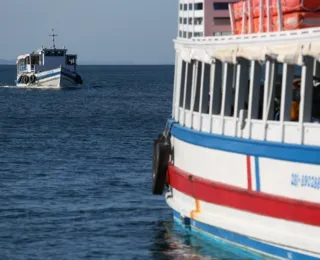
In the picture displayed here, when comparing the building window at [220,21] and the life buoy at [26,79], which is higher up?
the building window at [220,21]

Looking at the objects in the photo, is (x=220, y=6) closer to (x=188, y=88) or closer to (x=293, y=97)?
(x=188, y=88)

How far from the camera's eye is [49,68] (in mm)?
117312

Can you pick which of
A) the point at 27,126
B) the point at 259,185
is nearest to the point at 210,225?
the point at 259,185

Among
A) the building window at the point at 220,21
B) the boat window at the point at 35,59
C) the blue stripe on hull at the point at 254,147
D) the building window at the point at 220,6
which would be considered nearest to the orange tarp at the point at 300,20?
the blue stripe on hull at the point at 254,147

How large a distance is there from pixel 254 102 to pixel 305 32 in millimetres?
2389

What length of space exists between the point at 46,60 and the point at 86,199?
8587cm

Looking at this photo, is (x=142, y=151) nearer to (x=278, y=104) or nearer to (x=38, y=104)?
(x=278, y=104)

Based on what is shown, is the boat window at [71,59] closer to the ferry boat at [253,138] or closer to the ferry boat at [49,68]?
the ferry boat at [49,68]

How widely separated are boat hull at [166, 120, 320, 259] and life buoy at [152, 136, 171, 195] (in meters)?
0.67

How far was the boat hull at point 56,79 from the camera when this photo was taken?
11538 cm

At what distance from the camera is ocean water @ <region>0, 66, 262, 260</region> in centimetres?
2380

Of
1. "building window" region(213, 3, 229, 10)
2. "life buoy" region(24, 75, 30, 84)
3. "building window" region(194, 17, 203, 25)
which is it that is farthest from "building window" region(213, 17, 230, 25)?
"life buoy" region(24, 75, 30, 84)

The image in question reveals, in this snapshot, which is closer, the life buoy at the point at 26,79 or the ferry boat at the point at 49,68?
the ferry boat at the point at 49,68

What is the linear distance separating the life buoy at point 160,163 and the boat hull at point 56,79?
89845 millimetres
